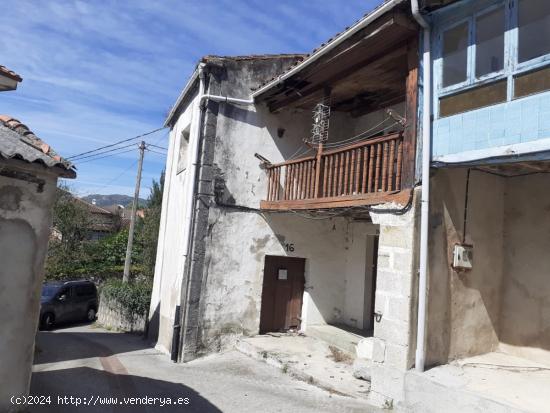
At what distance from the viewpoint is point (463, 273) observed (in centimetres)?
666

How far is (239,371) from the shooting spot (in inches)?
331

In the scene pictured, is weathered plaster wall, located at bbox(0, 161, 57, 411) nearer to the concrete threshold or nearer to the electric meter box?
the concrete threshold

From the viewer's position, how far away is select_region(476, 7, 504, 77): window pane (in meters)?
5.49

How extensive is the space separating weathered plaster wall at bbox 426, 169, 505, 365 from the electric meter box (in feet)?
0.24

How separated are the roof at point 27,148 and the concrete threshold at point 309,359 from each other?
5043 mm

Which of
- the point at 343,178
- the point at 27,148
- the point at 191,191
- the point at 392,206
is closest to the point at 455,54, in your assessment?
the point at 392,206

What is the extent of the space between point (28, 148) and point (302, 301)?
742cm

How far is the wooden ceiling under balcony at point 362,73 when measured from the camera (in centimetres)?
677

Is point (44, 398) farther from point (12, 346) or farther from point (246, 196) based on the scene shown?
point (246, 196)

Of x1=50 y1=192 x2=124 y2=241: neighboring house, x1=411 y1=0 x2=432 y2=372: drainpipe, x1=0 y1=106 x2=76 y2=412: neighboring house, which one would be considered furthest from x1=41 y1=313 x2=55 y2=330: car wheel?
x1=411 y1=0 x2=432 y2=372: drainpipe

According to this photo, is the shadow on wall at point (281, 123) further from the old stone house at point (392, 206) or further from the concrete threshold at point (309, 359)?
the concrete threshold at point (309, 359)

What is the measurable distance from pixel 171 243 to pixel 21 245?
6867mm

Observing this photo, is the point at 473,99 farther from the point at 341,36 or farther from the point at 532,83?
the point at 341,36

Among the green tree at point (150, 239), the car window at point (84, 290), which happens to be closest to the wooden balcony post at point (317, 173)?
the car window at point (84, 290)
